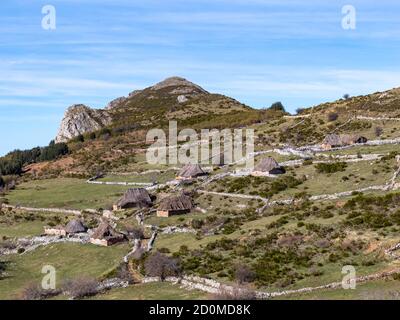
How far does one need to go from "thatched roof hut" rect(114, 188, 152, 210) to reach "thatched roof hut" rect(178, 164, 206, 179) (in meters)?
10.6

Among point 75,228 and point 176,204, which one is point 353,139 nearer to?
point 176,204

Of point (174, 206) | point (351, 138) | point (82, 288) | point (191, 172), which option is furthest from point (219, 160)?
point (82, 288)

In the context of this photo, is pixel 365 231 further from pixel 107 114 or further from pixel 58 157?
pixel 107 114

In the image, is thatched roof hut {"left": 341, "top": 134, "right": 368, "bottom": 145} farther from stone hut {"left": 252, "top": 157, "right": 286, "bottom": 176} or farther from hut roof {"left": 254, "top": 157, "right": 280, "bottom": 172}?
hut roof {"left": 254, "top": 157, "right": 280, "bottom": 172}

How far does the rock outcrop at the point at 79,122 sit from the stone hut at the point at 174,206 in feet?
368

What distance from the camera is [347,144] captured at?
8862 centimetres

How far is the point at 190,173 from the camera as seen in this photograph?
274ft

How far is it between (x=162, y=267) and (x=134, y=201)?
28.5m

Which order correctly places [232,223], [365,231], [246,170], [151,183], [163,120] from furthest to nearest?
[163,120], [151,183], [246,170], [232,223], [365,231]

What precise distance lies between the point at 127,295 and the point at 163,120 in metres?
121

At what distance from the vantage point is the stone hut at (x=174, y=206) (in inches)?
2621

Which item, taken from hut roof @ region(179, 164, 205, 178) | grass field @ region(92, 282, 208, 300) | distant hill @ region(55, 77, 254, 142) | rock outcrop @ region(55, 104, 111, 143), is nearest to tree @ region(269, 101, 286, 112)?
distant hill @ region(55, 77, 254, 142)

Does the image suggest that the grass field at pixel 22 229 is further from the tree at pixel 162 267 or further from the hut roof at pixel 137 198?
the tree at pixel 162 267
